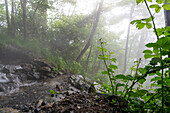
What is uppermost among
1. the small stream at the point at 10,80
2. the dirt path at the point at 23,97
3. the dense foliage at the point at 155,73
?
the dense foliage at the point at 155,73

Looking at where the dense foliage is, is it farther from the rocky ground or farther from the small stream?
the small stream

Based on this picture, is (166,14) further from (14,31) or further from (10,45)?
(14,31)

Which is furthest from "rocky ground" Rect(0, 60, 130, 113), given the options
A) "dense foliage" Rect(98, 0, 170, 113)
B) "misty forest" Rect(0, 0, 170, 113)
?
"dense foliage" Rect(98, 0, 170, 113)

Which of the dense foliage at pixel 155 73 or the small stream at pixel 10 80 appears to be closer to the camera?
the dense foliage at pixel 155 73

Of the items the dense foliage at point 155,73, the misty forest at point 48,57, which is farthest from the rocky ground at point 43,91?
the dense foliage at point 155,73

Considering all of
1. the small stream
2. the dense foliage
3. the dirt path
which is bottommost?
the dirt path

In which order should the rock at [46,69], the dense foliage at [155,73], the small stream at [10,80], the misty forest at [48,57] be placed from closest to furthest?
the dense foliage at [155,73] < the misty forest at [48,57] < the small stream at [10,80] < the rock at [46,69]

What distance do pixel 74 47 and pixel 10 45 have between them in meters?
4.59

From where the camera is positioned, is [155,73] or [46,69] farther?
[46,69]

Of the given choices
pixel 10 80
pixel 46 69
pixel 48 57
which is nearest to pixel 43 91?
pixel 10 80

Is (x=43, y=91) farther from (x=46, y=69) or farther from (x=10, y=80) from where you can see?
(x=46, y=69)

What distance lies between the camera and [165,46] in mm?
615

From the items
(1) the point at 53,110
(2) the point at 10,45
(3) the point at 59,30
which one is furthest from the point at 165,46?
(3) the point at 59,30

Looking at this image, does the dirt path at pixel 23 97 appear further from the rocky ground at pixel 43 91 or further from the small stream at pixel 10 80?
the small stream at pixel 10 80
